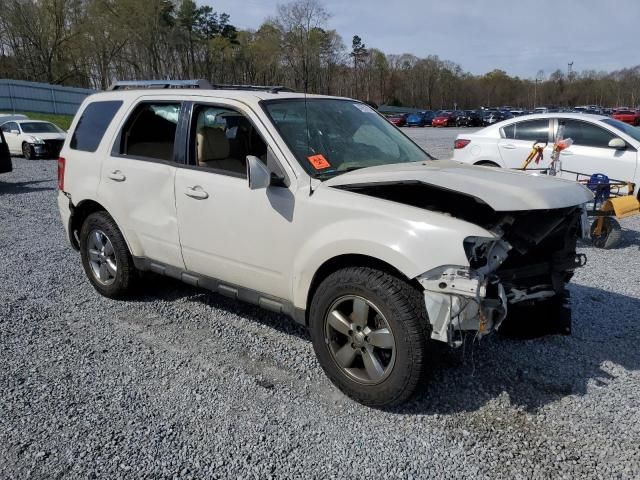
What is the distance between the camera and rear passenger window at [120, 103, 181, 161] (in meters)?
4.45

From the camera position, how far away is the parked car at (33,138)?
1922 centimetres

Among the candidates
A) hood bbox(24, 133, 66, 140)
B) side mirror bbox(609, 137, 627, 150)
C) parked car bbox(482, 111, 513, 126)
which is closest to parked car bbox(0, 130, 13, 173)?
hood bbox(24, 133, 66, 140)

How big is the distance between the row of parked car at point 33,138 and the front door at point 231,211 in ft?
56.4

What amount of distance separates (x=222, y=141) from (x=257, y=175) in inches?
34.7

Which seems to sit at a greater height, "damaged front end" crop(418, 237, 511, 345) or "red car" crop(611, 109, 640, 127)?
"red car" crop(611, 109, 640, 127)

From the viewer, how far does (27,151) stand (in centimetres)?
1944

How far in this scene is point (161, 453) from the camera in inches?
116

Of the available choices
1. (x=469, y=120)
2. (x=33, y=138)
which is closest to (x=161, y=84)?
(x=33, y=138)

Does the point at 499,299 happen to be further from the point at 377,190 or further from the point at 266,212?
the point at 266,212

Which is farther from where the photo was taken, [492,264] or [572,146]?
[572,146]

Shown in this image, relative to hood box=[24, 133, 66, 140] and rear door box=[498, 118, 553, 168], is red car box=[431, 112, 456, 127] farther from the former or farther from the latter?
rear door box=[498, 118, 553, 168]

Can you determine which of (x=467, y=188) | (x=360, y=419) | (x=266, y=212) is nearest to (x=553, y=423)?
(x=360, y=419)

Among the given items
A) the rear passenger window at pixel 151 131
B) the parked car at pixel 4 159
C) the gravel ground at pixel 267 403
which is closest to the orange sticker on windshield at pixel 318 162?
the rear passenger window at pixel 151 131

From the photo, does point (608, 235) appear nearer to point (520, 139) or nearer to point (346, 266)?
point (520, 139)
